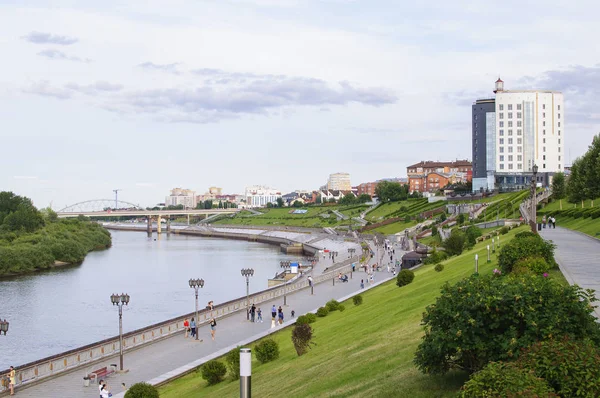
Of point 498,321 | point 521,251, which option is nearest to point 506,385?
point 498,321

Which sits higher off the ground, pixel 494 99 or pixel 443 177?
pixel 494 99

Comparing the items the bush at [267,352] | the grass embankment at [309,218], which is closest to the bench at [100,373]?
the bush at [267,352]

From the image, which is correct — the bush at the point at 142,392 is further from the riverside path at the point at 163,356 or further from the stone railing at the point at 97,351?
the stone railing at the point at 97,351

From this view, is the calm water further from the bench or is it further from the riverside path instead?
the bench

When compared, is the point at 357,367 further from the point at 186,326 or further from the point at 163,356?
the point at 186,326

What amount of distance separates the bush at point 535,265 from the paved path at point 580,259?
1530 millimetres

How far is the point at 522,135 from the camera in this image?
95625mm

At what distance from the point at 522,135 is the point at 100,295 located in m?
66.3

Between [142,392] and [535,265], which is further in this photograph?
[535,265]

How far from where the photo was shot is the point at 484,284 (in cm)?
957

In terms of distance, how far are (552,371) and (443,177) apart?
15099 centimetres

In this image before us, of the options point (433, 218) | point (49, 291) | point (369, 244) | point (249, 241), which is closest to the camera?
point (49, 291)

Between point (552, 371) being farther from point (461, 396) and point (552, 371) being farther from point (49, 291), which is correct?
point (49, 291)

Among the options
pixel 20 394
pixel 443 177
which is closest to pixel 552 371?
pixel 20 394
